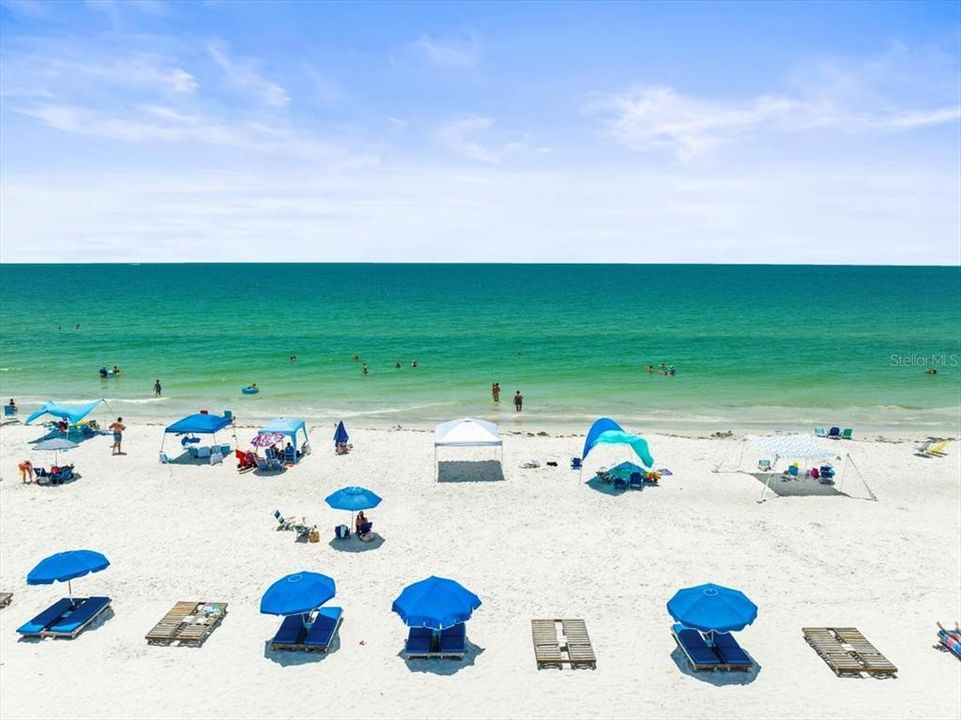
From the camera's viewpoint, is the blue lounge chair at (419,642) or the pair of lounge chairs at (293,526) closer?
the blue lounge chair at (419,642)

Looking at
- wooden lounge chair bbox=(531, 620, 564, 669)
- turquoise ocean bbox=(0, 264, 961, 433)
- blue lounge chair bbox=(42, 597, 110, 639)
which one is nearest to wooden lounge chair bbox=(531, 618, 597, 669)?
wooden lounge chair bbox=(531, 620, 564, 669)

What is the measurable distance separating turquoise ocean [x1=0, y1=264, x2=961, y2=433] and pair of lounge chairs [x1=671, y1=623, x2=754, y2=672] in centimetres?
1967

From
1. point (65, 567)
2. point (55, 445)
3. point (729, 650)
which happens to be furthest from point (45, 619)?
point (729, 650)

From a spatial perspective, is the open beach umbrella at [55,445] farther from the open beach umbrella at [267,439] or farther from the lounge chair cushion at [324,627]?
the lounge chair cushion at [324,627]

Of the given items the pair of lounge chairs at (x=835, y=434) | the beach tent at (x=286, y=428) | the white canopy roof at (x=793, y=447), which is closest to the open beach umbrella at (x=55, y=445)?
the beach tent at (x=286, y=428)

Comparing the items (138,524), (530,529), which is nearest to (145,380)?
(138,524)

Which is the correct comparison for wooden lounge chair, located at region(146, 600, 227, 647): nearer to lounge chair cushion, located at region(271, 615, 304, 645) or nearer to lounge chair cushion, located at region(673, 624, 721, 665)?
lounge chair cushion, located at region(271, 615, 304, 645)

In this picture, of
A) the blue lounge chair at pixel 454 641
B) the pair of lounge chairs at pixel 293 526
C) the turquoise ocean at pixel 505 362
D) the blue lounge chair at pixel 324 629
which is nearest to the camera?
the blue lounge chair at pixel 454 641

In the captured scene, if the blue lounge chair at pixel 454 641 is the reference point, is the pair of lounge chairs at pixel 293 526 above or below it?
above

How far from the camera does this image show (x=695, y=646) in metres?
13.2

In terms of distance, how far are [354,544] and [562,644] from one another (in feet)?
24.2

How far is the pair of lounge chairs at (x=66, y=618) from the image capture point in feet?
45.0

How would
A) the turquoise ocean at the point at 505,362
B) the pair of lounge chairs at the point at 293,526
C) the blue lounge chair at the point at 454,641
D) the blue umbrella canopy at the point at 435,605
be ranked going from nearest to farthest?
the blue umbrella canopy at the point at 435,605
the blue lounge chair at the point at 454,641
the pair of lounge chairs at the point at 293,526
the turquoise ocean at the point at 505,362

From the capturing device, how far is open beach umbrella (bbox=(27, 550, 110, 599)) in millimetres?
14102
